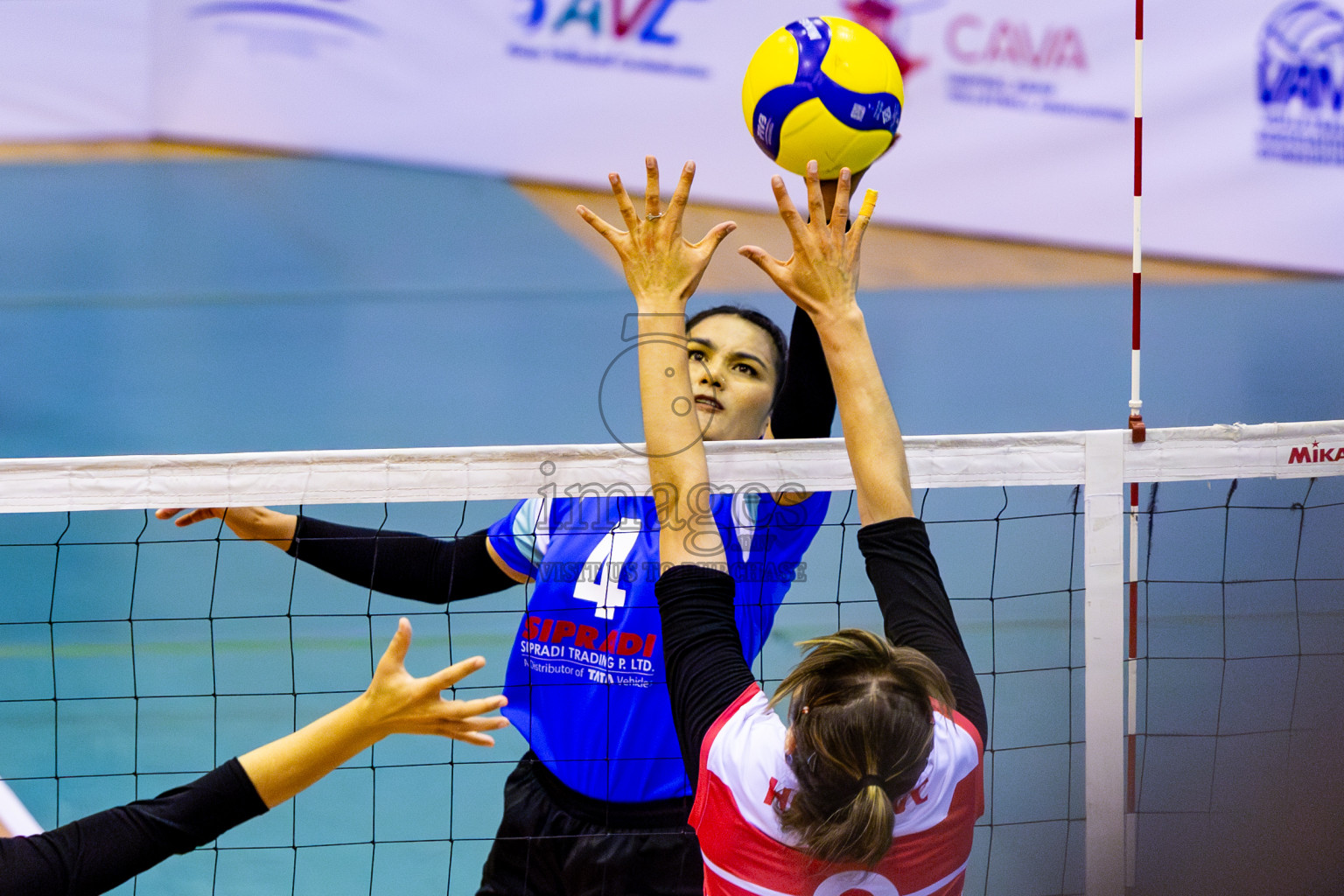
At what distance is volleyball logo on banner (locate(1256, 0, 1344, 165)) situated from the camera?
4785 mm

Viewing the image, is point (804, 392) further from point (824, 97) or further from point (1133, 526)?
point (1133, 526)

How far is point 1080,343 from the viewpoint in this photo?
520cm

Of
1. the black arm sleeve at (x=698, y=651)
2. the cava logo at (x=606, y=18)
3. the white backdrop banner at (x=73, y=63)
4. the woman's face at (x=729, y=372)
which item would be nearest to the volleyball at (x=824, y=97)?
the woman's face at (x=729, y=372)

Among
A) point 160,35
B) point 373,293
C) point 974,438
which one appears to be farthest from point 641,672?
point 160,35

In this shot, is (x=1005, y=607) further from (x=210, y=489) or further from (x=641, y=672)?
(x=210, y=489)

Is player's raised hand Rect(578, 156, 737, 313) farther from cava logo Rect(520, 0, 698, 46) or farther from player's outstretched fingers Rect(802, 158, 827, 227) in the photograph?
cava logo Rect(520, 0, 698, 46)

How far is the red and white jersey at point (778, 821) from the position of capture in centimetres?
125

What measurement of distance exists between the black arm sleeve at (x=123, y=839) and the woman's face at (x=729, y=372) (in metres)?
1.06

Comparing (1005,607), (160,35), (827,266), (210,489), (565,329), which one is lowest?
(1005,607)

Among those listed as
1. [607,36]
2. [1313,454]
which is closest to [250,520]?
[1313,454]

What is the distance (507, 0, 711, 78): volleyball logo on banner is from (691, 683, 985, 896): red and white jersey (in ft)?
13.6

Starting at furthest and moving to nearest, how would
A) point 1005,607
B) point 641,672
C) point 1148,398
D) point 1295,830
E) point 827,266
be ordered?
1. point 1148,398
2. point 1005,607
3. point 1295,830
4. point 641,672
5. point 827,266

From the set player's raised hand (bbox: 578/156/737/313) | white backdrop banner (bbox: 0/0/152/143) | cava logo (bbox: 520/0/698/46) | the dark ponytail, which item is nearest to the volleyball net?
player's raised hand (bbox: 578/156/737/313)

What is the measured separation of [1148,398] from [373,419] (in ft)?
12.0
